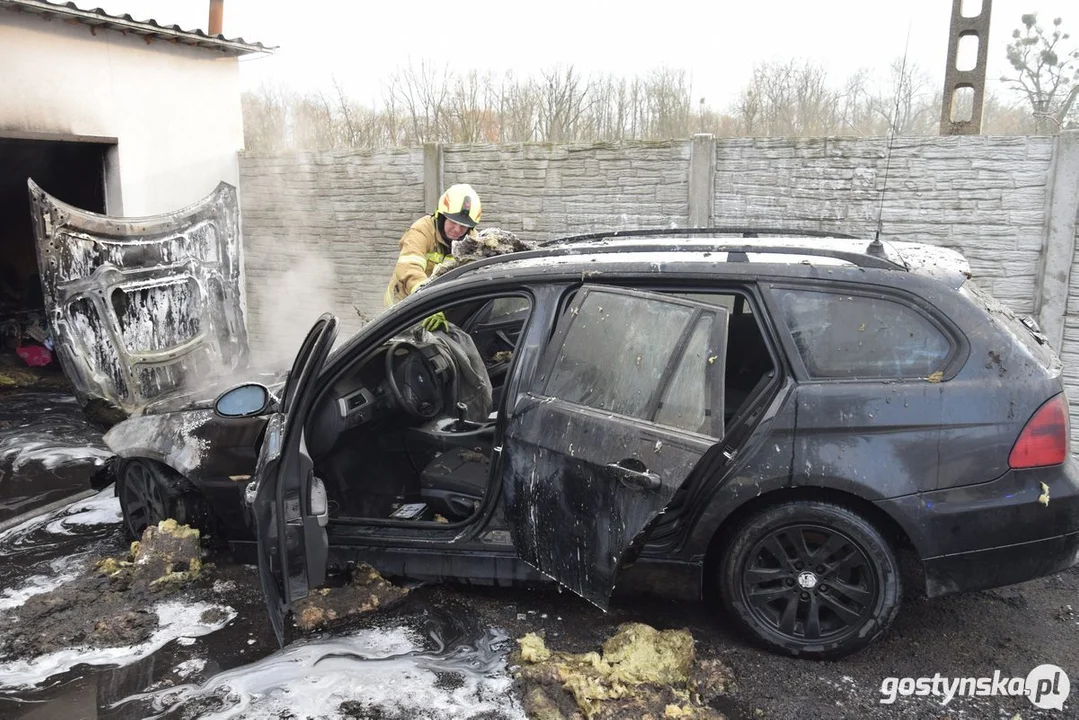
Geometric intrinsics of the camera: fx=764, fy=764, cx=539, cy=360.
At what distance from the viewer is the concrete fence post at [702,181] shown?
6234 millimetres

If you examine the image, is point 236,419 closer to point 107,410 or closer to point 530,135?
point 107,410

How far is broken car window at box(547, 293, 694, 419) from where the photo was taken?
2.95 metres

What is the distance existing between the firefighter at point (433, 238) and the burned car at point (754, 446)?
6.49ft

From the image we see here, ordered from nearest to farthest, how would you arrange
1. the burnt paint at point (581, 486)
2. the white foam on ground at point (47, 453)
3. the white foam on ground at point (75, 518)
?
the burnt paint at point (581, 486), the white foam on ground at point (75, 518), the white foam on ground at point (47, 453)

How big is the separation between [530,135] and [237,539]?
8776 millimetres

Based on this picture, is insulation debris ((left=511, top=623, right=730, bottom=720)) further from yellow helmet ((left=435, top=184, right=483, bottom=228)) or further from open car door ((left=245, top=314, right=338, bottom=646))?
yellow helmet ((left=435, top=184, right=483, bottom=228))

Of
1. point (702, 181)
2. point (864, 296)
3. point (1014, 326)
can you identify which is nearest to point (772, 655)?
point (864, 296)

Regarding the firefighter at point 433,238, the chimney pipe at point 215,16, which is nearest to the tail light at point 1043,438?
the firefighter at point 433,238

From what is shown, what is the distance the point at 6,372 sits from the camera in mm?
8695

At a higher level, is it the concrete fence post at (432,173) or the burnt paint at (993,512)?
the concrete fence post at (432,173)

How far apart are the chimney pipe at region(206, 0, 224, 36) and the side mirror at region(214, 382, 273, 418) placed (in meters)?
7.12

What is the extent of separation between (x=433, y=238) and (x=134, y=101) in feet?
15.1

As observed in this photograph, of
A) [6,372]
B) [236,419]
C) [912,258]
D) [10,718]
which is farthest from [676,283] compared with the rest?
[6,372]

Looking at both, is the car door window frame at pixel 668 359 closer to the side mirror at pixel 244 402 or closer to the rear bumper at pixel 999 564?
the rear bumper at pixel 999 564
